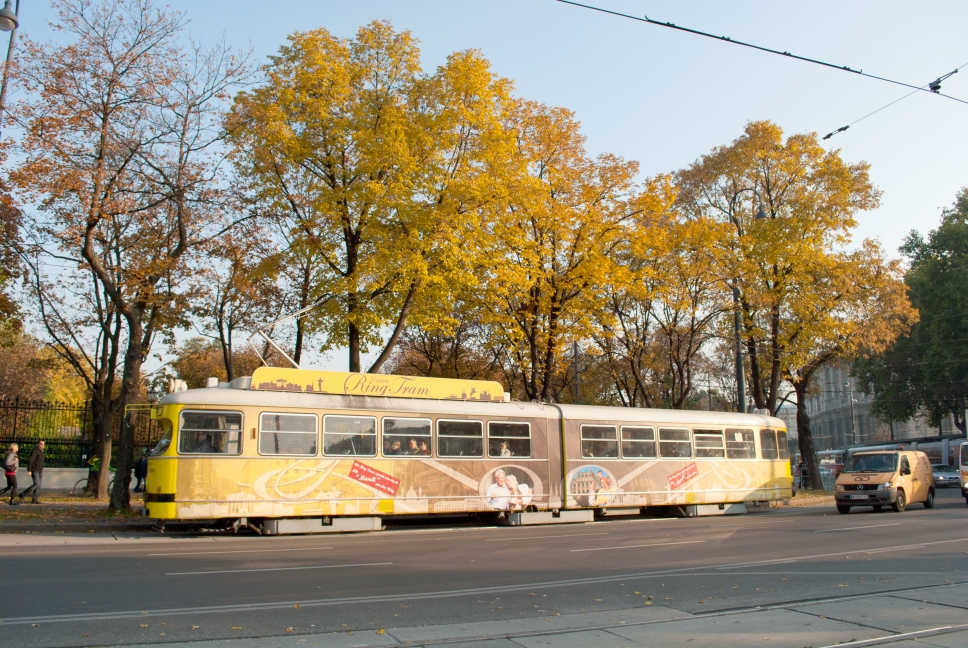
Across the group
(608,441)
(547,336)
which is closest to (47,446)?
(547,336)

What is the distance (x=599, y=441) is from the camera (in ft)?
71.3

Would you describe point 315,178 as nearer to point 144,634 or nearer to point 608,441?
point 608,441

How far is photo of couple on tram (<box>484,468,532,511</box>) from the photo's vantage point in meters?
19.7

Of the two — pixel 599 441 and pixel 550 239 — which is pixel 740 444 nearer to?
pixel 599 441

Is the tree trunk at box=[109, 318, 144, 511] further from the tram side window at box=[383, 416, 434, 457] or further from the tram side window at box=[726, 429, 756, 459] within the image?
the tram side window at box=[726, 429, 756, 459]

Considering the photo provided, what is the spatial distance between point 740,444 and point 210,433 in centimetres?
1621

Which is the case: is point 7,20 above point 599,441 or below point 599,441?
above

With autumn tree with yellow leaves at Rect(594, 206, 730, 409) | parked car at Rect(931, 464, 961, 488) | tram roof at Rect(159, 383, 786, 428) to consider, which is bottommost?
parked car at Rect(931, 464, 961, 488)

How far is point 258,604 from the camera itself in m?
8.29

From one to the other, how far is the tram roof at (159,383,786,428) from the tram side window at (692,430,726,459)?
306 millimetres

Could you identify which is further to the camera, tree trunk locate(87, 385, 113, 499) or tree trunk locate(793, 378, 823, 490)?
tree trunk locate(793, 378, 823, 490)

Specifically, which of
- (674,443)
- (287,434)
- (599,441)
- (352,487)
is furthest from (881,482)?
(287,434)

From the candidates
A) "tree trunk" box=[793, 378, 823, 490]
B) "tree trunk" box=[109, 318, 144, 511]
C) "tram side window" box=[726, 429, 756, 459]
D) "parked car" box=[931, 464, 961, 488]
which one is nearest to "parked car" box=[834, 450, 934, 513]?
"tram side window" box=[726, 429, 756, 459]

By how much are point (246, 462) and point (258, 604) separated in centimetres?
864
